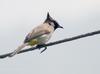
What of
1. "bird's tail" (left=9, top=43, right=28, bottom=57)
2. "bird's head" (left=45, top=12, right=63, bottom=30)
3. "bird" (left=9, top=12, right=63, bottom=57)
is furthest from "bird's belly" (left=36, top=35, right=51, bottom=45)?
"bird's head" (left=45, top=12, right=63, bottom=30)

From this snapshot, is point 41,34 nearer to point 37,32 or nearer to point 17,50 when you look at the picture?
point 37,32

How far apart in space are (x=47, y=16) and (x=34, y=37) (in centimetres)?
207

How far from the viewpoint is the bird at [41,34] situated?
447 inches

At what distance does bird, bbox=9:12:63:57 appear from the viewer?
11352 mm

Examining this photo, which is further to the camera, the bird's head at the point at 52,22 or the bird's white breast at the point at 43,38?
the bird's head at the point at 52,22

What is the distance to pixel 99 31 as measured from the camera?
808 cm

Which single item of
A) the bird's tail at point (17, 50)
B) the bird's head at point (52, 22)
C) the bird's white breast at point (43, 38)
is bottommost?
the bird's head at point (52, 22)

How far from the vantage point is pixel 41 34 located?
1198 cm

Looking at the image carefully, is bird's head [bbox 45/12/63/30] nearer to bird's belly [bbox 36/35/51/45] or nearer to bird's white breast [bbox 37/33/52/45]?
bird's white breast [bbox 37/33/52/45]

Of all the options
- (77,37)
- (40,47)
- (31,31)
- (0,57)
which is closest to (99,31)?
(77,37)

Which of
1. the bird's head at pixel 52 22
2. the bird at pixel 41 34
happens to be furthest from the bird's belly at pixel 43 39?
the bird's head at pixel 52 22

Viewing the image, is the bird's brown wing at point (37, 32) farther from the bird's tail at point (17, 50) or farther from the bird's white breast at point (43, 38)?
the bird's tail at point (17, 50)

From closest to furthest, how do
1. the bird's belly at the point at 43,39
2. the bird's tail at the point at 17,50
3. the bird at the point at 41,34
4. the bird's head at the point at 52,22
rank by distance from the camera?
the bird's tail at the point at 17,50 < the bird at the point at 41,34 < the bird's belly at the point at 43,39 < the bird's head at the point at 52,22

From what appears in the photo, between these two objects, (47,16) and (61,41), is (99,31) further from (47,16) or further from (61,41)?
(47,16)
